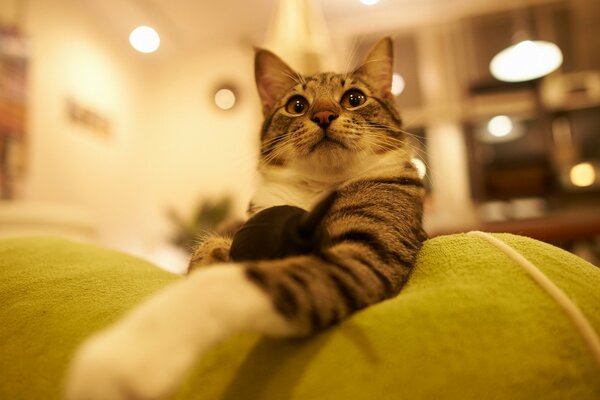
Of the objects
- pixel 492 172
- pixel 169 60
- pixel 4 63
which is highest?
pixel 169 60

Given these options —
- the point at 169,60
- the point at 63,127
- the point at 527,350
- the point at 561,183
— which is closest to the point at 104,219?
the point at 63,127

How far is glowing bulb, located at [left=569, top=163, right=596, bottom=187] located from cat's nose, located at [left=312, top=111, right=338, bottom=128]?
4.04 metres

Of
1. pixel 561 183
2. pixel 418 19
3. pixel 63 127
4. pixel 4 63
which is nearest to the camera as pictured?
pixel 4 63

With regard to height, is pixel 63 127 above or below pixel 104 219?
above

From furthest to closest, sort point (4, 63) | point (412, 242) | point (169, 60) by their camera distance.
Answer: point (169, 60), point (4, 63), point (412, 242)

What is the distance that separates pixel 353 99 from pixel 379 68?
20cm

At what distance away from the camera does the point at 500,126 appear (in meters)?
4.16

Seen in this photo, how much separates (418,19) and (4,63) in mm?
3950

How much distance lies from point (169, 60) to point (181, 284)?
16.7ft

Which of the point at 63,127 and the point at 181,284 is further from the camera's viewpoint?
the point at 63,127

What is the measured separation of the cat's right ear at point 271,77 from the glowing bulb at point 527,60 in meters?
2.71

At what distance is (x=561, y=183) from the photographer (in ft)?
12.9

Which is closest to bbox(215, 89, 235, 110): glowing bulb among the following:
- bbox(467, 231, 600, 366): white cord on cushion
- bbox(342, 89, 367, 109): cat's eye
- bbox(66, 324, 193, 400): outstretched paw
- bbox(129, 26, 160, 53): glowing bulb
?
bbox(129, 26, 160, 53): glowing bulb

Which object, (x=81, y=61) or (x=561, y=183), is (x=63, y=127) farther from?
(x=561, y=183)
